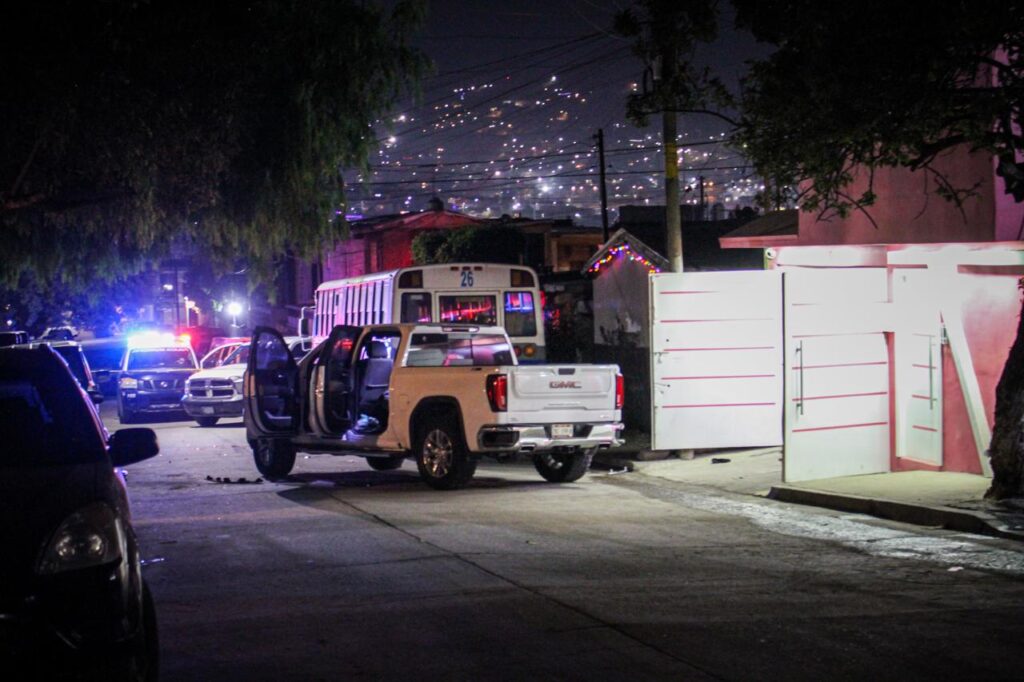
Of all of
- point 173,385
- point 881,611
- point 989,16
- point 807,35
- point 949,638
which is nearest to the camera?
point 949,638

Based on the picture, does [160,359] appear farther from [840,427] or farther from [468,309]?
[840,427]

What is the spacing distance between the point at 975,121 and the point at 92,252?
44.5ft

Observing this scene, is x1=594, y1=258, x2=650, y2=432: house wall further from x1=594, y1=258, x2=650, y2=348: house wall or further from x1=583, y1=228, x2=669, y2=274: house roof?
x1=583, y1=228, x2=669, y2=274: house roof

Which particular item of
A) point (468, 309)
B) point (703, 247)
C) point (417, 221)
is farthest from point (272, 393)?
point (417, 221)

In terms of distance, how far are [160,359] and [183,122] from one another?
1349 cm

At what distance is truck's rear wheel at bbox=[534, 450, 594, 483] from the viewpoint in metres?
15.3

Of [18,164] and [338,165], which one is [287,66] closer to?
[338,165]

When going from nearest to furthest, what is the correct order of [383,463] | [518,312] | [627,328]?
[383,463], [518,312], [627,328]

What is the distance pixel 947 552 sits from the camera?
10336 mm

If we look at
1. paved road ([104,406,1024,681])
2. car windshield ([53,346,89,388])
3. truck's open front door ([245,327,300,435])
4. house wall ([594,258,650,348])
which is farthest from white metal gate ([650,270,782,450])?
car windshield ([53,346,89,388])

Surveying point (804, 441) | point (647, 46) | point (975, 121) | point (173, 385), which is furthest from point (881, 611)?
point (173, 385)

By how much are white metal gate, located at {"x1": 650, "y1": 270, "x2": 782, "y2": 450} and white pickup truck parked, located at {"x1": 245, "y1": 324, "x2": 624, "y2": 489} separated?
4.71 feet

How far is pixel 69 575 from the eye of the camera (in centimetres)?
495

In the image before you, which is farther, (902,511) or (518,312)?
(518,312)
